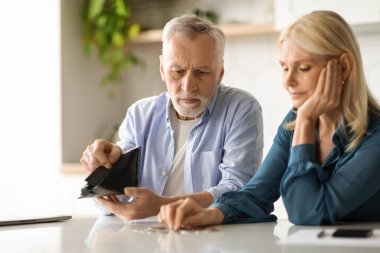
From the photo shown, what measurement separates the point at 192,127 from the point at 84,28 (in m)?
1.74

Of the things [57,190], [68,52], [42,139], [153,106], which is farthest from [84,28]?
[153,106]

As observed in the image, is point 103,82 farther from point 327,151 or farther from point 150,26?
Result: point 327,151

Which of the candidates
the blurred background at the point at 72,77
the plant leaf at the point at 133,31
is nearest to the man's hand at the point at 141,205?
the blurred background at the point at 72,77

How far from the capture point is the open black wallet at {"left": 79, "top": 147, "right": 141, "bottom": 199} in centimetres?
186

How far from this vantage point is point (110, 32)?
3.94 meters

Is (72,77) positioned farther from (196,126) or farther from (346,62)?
(346,62)

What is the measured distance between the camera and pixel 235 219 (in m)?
1.81

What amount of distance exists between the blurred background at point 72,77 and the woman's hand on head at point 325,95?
5.97 feet

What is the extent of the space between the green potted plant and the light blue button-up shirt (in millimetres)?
1452

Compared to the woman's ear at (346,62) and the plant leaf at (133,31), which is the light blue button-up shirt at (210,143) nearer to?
the woman's ear at (346,62)

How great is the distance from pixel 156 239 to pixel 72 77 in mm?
2582

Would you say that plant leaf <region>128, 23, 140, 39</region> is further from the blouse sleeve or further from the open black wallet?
the blouse sleeve

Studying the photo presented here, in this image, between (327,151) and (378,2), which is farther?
(378,2)

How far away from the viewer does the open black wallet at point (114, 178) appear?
1.86 m
